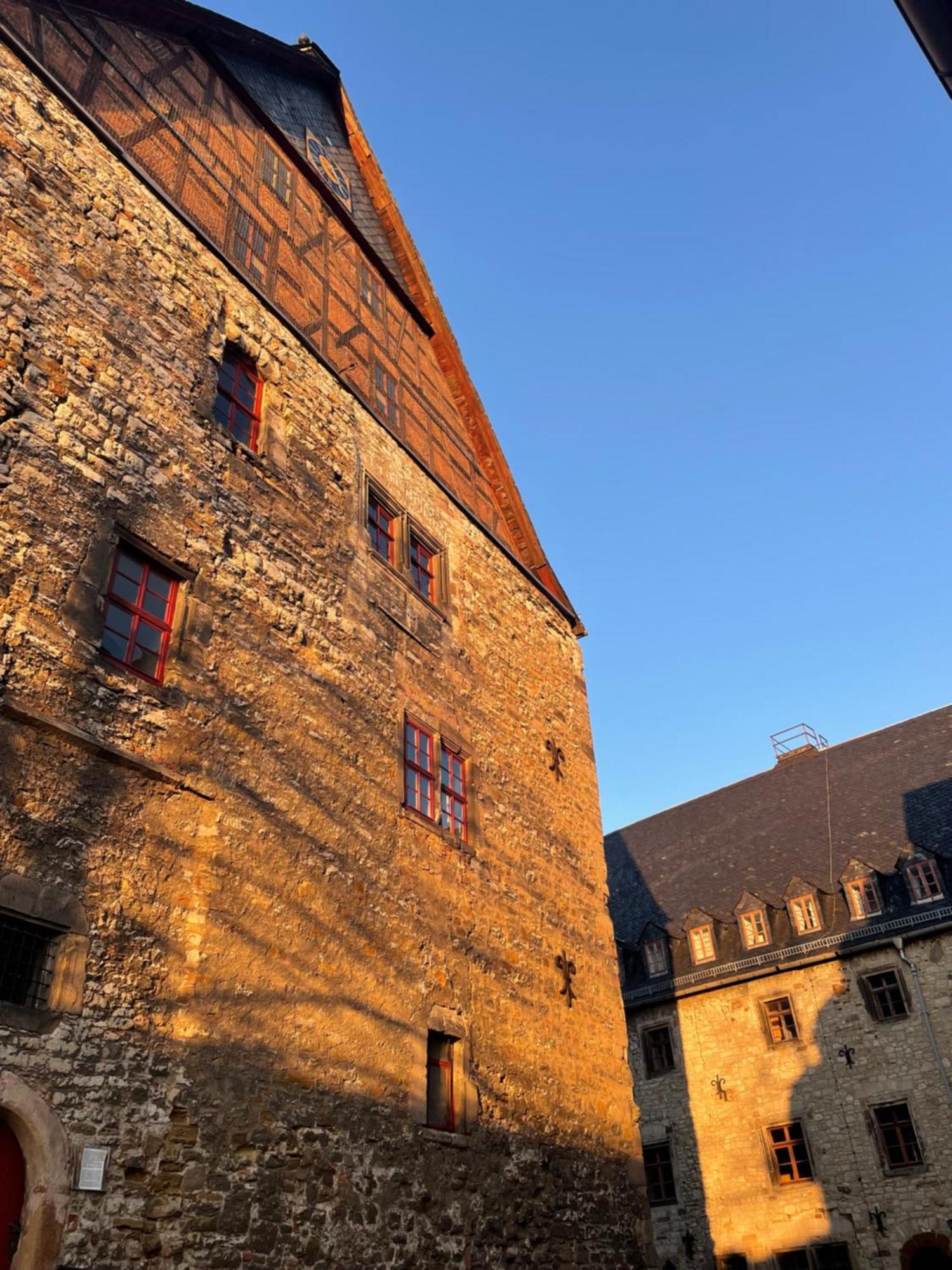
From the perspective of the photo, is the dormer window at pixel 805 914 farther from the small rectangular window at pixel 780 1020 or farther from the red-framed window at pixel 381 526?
the red-framed window at pixel 381 526

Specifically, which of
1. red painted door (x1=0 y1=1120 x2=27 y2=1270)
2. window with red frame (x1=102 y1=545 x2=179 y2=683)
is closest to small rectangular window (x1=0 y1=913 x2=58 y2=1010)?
red painted door (x1=0 y1=1120 x2=27 y2=1270)

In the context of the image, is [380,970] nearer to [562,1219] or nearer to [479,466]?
[562,1219]

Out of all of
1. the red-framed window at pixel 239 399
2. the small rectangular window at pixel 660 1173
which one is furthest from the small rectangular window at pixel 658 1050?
the red-framed window at pixel 239 399

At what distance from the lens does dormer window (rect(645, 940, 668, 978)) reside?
20406 millimetres

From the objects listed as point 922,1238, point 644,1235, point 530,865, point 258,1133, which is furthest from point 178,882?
point 922,1238

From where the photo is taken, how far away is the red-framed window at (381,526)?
988 centimetres

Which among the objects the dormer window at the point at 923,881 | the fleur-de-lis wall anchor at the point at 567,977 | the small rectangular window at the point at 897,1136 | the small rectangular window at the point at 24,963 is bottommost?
the small rectangular window at the point at 24,963

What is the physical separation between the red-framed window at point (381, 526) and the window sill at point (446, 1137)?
17.1 ft

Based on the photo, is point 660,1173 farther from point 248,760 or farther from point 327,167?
point 327,167

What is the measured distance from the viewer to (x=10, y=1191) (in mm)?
4648

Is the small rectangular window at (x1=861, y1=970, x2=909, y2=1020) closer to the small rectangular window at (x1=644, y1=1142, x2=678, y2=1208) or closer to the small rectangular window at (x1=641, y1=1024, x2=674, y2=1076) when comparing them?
the small rectangular window at (x1=641, y1=1024, x2=674, y2=1076)

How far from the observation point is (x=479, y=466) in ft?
44.5

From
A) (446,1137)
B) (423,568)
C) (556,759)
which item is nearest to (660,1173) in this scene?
(556,759)

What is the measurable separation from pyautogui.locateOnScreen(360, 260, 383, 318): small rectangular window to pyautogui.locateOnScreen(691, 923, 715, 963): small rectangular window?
47.2ft
